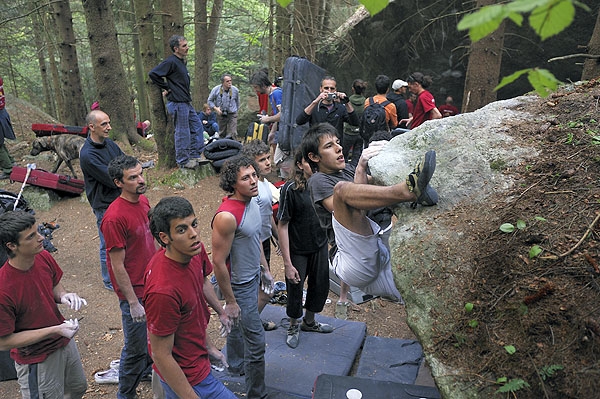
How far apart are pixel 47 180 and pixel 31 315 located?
6.34m

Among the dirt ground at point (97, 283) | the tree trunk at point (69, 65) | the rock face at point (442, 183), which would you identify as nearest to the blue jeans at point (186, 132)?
the dirt ground at point (97, 283)

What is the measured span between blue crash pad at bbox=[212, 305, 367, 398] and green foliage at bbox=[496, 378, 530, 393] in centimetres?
226

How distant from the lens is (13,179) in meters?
8.73

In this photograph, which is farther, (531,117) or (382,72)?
(382,72)

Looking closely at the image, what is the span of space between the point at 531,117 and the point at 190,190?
21.5ft

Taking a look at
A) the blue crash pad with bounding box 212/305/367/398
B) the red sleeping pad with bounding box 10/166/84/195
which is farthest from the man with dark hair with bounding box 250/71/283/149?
the blue crash pad with bounding box 212/305/367/398

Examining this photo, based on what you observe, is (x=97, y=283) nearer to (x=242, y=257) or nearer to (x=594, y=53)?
(x=242, y=257)

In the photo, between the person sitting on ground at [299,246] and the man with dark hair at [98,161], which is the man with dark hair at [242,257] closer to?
the person sitting on ground at [299,246]

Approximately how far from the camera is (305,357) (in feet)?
15.3

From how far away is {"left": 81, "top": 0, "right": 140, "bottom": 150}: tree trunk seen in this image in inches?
365

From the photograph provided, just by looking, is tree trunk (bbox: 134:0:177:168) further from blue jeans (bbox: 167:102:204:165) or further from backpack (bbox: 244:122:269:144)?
backpack (bbox: 244:122:269:144)

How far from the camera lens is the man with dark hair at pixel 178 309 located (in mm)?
2545

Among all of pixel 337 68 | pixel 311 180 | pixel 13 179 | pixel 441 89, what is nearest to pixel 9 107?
pixel 13 179

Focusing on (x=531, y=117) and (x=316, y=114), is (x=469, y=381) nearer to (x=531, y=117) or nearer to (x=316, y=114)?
(x=531, y=117)
